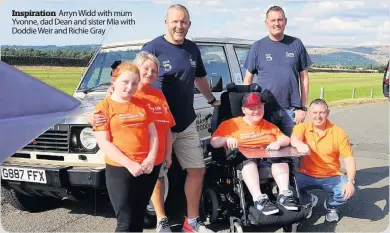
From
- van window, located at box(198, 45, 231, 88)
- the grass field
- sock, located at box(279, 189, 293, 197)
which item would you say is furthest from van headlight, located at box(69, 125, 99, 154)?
the grass field

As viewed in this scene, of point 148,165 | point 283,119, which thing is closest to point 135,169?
point 148,165

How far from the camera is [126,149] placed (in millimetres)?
3244

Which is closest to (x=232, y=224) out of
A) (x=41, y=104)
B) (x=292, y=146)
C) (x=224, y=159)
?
(x=224, y=159)

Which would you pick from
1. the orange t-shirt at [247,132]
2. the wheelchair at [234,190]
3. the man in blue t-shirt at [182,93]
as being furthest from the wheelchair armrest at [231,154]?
the man in blue t-shirt at [182,93]

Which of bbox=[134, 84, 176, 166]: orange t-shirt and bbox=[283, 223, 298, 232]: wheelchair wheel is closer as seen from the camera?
bbox=[134, 84, 176, 166]: orange t-shirt

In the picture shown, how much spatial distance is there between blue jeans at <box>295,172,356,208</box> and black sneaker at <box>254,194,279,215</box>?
71cm

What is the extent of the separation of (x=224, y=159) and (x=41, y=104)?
1850 mm

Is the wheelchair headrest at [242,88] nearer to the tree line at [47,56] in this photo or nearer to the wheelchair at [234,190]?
the wheelchair at [234,190]

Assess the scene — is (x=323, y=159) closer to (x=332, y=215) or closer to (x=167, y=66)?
(x=332, y=215)

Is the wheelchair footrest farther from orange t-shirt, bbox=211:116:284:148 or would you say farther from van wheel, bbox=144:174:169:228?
van wheel, bbox=144:174:169:228

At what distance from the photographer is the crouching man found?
4773mm

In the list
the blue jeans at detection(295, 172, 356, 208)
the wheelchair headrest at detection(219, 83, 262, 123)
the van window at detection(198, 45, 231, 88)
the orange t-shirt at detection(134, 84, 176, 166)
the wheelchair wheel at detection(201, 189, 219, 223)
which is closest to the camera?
the orange t-shirt at detection(134, 84, 176, 166)

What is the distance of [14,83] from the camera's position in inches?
161

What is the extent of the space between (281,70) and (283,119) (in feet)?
1.79
